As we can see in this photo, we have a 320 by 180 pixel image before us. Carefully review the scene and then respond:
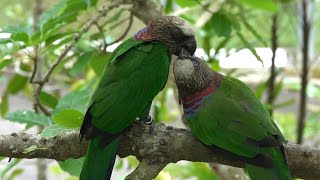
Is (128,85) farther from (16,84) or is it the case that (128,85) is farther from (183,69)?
(16,84)

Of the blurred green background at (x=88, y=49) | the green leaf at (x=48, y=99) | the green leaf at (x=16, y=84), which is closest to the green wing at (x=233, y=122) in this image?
the blurred green background at (x=88, y=49)

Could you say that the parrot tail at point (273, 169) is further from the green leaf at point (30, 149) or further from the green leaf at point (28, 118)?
the green leaf at point (28, 118)

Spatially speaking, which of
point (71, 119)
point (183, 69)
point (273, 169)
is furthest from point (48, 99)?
point (273, 169)

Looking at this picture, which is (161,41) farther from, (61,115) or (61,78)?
(61,78)

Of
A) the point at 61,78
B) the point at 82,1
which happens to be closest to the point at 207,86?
the point at 82,1

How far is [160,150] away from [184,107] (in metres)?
0.08

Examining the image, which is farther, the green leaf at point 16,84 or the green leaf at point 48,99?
the green leaf at point 16,84

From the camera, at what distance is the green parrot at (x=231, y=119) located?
0.70 m

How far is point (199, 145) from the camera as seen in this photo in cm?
75

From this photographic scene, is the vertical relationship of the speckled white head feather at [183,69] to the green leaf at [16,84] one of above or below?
above

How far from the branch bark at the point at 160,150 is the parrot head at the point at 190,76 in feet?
0.23

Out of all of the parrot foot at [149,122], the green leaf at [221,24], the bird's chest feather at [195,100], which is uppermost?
the green leaf at [221,24]

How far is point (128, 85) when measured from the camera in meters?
0.81

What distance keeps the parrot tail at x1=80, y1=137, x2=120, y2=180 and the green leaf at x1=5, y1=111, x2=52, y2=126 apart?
10.3 inches
